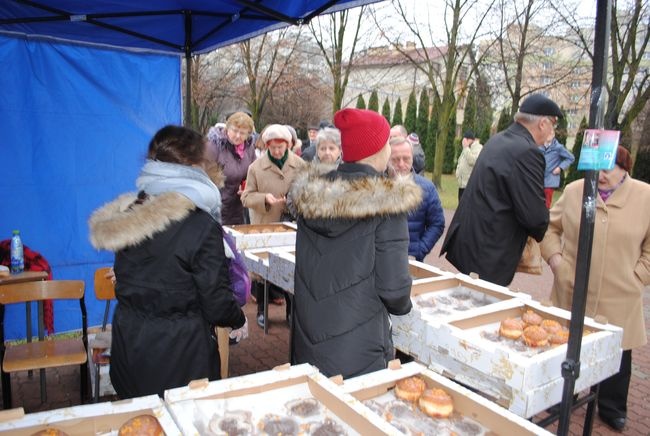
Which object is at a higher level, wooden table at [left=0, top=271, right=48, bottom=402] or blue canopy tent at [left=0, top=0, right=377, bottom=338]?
blue canopy tent at [left=0, top=0, right=377, bottom=338]

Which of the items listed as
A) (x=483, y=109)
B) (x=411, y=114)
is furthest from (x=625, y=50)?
(x=411, y=114)

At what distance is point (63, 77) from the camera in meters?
4.54

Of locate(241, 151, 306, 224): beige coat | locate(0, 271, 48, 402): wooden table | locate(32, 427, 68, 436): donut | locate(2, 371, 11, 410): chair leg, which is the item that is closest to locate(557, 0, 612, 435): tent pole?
locate(32, 427, 68, 436): donut

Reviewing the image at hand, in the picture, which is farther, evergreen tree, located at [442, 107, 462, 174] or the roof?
evergreen tree, located at [442, 107, 462, 174]

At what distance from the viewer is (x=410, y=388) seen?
178 cm

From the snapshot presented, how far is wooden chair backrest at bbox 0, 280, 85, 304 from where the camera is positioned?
3428mm

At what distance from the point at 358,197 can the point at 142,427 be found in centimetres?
108

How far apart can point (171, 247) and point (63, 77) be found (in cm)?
326

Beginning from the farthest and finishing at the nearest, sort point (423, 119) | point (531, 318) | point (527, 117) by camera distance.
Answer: point (423, 119) < point (527, 117) < point (531, 318)

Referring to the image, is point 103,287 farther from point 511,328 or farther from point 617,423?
point 617,423

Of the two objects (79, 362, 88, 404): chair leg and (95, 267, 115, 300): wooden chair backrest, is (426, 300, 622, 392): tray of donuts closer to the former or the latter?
(79, 362, 88, 404): chair leg

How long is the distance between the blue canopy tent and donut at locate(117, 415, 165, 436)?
3.22 m

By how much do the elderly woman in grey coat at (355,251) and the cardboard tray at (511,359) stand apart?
1.02ft

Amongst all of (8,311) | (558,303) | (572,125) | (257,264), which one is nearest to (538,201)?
(558,303)
